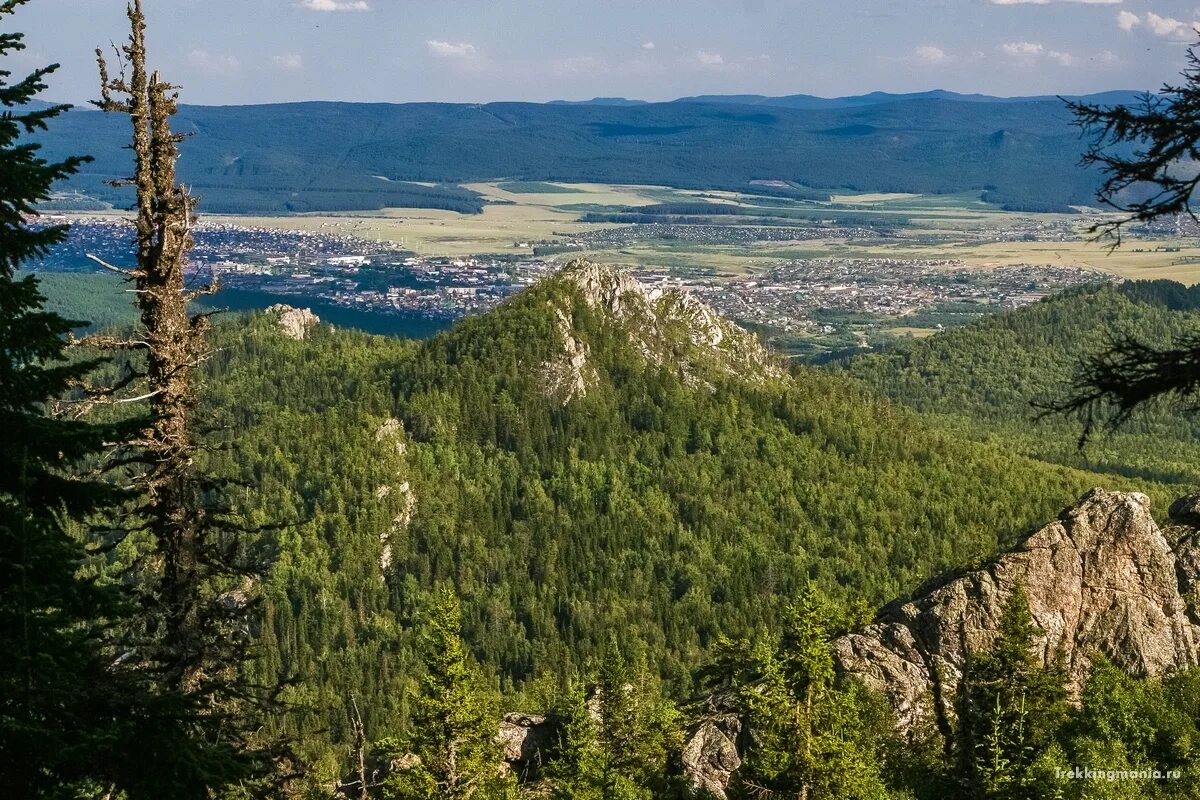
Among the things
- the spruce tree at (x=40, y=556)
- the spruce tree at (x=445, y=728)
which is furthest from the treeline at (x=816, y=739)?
the spruce tree at (x=40, y=556)

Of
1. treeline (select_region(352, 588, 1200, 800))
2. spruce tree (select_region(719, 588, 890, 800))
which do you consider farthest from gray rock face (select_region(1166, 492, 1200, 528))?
spruce tree (select_region(719, 588, 890, 800))

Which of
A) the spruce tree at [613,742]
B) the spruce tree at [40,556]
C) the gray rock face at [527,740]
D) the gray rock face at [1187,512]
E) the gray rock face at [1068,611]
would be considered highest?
the spruce tree at [40,556]

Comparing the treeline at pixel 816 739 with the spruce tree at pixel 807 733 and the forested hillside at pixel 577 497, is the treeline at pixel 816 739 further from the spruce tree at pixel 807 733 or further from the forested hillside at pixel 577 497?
the forested hillside at pixel 577 497

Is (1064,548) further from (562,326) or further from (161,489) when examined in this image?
(562,326)

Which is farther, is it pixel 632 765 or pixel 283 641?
pixel 283 641

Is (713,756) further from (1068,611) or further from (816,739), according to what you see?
(1068,611)

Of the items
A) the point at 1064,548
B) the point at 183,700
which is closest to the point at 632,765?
the point at 1064,548
